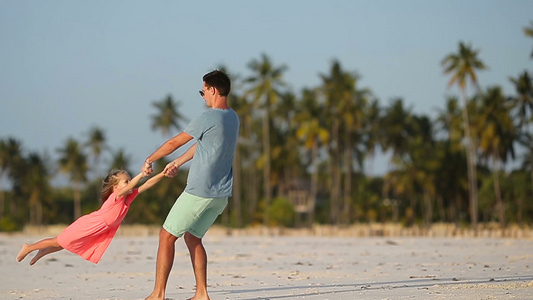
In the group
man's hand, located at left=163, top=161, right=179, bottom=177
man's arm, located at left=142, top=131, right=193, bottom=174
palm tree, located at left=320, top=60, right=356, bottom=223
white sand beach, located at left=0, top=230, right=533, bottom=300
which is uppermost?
palm tree, located at left=320, top=60, right=356, bottom=223

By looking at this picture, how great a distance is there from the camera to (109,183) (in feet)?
28.3

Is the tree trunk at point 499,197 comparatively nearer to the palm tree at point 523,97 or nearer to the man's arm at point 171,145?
the palm tree at point 523,97

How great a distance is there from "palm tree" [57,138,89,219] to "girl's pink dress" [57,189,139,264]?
2890 inches

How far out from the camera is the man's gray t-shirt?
751 centimetres

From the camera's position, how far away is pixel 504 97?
61344 millimetres

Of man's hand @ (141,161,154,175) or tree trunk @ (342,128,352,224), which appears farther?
tree trunk @ (342,128,352,224)

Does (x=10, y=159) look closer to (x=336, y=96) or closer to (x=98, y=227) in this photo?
(x=336, y=96)

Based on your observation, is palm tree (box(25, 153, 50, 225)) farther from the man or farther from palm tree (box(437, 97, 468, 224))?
the man

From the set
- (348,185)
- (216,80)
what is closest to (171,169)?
(216,80)

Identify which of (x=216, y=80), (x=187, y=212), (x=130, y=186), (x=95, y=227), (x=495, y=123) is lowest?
(x=95, y=227)

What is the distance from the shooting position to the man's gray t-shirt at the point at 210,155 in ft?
24.6

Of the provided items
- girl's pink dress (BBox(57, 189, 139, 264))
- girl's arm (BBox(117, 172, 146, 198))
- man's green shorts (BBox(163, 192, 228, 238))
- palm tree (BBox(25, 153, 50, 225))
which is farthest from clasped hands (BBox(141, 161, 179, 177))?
palm tree (BBox(25, 153, 50, 225))

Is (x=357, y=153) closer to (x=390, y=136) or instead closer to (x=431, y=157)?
(x=390, y=136)

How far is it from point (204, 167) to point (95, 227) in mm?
1566
